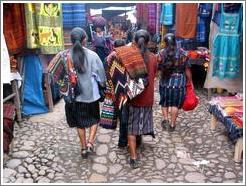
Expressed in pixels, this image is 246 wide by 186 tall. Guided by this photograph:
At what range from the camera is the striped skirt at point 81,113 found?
15.0 feet

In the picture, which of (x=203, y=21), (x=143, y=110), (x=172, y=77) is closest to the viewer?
(x=143, y=110)

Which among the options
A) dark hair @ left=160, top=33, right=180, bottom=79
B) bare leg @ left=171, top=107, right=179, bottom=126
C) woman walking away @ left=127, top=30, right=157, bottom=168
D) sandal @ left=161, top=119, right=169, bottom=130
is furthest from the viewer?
sandal @ left=161, top=119, right=169, bottom=130

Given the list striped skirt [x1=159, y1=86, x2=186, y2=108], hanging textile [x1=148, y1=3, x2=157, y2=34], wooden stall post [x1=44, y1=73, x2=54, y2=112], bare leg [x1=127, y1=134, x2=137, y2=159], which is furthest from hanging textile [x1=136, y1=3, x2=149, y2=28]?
bare leg [x1=127, y1=134, x2=137, y2=159]

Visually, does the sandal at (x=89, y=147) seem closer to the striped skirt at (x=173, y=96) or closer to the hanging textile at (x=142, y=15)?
the striped skirt at (x=173, y=96)

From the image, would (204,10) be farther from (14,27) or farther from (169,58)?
(14,27)

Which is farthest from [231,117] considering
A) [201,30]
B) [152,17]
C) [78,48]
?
[152,17]

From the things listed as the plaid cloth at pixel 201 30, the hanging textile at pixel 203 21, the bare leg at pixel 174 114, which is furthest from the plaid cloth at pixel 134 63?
the plaid cloth at pixel 201 30

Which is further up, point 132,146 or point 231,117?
point 231,117

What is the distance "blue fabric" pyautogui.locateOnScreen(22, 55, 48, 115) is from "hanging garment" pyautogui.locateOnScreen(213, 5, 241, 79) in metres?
2.90

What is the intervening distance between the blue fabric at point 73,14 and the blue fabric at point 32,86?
1271 mm

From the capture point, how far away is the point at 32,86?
6219 mm

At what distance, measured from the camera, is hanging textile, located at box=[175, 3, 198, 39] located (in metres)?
7.19

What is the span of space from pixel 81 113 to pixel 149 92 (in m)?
0.90

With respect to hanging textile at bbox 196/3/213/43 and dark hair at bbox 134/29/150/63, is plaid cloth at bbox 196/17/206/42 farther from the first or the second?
dark hair at bbox 134/29/150/63
